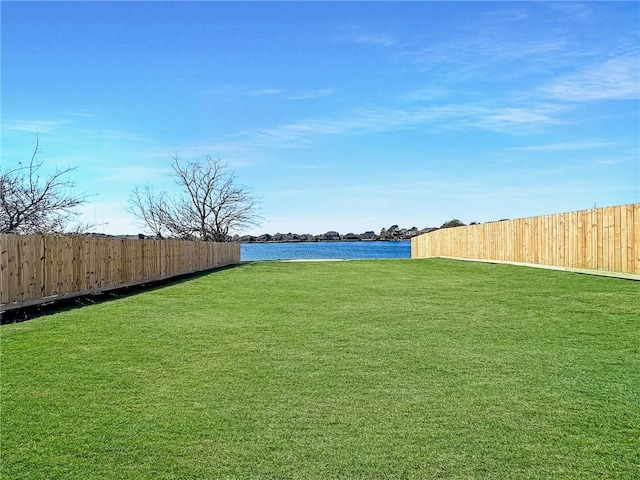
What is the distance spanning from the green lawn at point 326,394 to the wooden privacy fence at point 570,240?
415 centimetres

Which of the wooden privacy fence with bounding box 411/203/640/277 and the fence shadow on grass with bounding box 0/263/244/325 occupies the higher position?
the wooden privacy fence with bounding box 411/203/640/277

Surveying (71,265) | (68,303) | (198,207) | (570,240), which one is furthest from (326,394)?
(198,207)

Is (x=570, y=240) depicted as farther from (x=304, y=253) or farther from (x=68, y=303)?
(x=304, y=253)

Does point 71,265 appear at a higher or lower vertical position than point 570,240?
lower

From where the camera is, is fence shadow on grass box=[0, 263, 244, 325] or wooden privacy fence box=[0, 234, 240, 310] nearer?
fence shadow on grass box=[0, 263, 244, 325]

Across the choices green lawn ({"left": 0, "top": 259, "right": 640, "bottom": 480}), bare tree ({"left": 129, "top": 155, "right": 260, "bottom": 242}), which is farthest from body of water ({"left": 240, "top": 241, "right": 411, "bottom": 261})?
green lawn ({"left": 0, "top": 259, "right": 640, "bottom": 480})

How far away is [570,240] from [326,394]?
11.5 meters

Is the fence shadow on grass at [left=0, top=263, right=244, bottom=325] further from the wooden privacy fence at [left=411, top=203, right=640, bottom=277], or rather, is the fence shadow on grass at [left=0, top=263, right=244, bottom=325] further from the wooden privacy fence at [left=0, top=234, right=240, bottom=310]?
the wooden privacy fence at [left=411, top=203, right=640, bottom=277]

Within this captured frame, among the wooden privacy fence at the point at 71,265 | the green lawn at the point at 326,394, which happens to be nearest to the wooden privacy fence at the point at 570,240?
the green lawn at the point at 326,394

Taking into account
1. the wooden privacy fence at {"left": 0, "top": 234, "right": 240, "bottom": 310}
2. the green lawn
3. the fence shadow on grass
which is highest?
the wooden privacy fence at {"left": 0, "top": 234, "right": 240, "bottom": 310}

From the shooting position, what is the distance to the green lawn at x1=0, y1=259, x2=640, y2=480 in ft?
9.41

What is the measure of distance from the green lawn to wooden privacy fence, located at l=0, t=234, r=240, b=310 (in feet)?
3.64

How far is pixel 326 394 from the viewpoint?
3922 mm

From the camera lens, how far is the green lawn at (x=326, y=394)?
287cm
